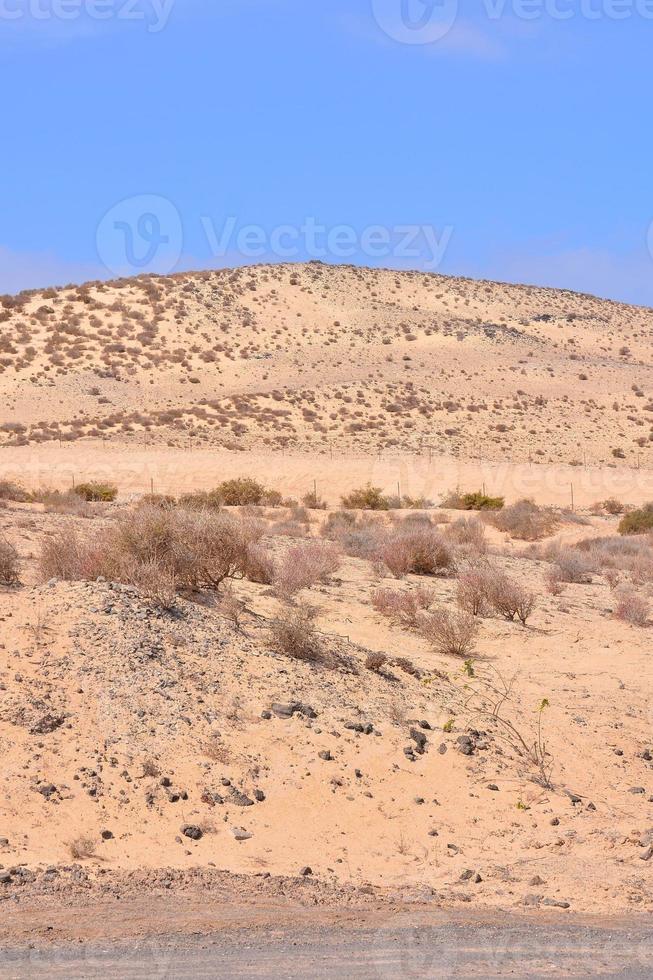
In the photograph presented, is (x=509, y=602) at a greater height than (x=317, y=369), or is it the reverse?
(x=317, y=369)

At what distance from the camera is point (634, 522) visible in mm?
31859

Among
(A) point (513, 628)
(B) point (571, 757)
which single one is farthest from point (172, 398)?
(B) point (571, 757)

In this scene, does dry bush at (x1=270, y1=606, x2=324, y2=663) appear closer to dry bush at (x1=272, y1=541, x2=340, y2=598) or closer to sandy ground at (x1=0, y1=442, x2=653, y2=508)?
dry bush at (x1=272, y1=541, x2=340, y2=598)

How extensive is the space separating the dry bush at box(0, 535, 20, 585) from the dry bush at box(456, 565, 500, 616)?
7357 mm

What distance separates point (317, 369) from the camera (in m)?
69.4

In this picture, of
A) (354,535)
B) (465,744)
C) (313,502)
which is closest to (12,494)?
(313,502)

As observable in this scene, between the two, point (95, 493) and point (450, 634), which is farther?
point (95, 493)

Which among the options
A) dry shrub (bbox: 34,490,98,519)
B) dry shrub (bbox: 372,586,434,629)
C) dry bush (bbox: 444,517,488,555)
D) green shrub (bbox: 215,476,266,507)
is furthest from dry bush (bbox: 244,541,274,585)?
green shrub (bbox: 215,476,266,507)

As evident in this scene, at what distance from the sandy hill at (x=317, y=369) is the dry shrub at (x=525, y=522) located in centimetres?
1912

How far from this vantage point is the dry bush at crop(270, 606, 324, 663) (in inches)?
467

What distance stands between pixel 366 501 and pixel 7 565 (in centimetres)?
2437

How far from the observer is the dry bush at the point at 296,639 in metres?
11.9

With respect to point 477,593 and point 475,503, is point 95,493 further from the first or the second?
point 477,593

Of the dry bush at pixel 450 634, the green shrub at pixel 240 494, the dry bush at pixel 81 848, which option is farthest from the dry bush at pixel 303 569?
the green shrub at pixel 240 494
